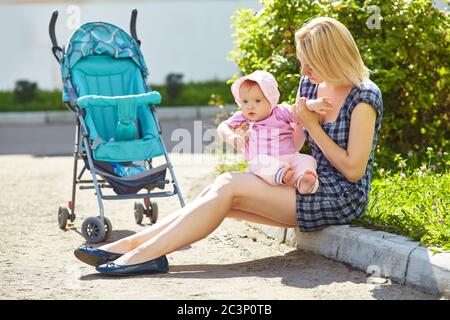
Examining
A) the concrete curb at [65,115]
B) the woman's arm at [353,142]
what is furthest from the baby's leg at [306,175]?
the concrete curb at [65,115]

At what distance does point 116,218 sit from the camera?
7.05 meters

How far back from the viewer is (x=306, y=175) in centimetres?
508

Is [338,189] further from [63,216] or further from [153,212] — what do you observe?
[63,216]

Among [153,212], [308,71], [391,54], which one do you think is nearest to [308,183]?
[308,71]

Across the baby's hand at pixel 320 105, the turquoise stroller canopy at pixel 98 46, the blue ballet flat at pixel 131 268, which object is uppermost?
the turquoise stroller canopy at pixel 98 46

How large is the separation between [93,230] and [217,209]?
1.26 metres

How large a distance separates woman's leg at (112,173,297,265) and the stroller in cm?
103

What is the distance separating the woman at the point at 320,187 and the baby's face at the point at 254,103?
163 mm

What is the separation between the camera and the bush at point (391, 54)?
23.9ft

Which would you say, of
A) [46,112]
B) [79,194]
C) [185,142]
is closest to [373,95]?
[79,194]

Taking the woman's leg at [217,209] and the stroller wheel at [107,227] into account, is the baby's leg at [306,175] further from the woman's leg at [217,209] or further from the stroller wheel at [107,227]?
the stroller wheel at [107,227]

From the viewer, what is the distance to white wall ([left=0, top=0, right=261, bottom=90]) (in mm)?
16906
